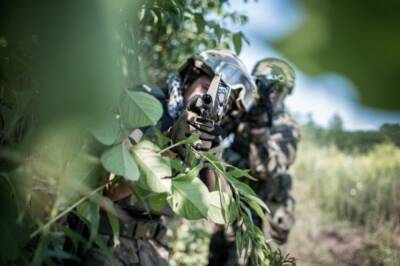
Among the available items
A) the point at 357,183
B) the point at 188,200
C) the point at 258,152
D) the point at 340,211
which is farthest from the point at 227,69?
the point at 357,183

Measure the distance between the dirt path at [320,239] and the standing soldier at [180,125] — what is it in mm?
3104

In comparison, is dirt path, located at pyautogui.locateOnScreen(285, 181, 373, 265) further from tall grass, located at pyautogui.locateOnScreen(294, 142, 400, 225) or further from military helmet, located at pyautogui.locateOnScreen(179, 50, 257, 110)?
military helmet, located at pyautogui.locateOnScreen(179, 50, 257, 110)

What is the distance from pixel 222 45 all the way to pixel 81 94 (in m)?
2.61

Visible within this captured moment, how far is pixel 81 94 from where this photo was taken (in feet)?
1.12

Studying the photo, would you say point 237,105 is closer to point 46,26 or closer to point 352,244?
point 46,26

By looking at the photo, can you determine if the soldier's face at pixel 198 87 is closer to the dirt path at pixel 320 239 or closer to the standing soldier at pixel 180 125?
the standing soldier at pixel 180 125

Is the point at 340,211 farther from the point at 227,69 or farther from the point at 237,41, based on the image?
the point at 237,41

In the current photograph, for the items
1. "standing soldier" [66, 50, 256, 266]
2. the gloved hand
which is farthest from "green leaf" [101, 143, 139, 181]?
the gloved hand

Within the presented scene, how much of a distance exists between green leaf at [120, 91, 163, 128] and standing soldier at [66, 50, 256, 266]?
53cm

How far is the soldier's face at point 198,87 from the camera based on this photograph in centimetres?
193

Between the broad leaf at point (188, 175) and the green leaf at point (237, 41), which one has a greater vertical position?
the green leaf at point (237, 41)

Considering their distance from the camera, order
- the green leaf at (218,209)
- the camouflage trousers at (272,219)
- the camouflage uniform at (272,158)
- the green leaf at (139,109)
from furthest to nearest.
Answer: the camouflage uniform at (272,158) → the camouflage trousers at (272,219) → the green leaf at (218,209) → the green leaf at (139,109)

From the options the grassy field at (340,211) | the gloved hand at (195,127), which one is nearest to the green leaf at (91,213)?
the gloved hand at (195,127)

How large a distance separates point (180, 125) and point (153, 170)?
627mm
